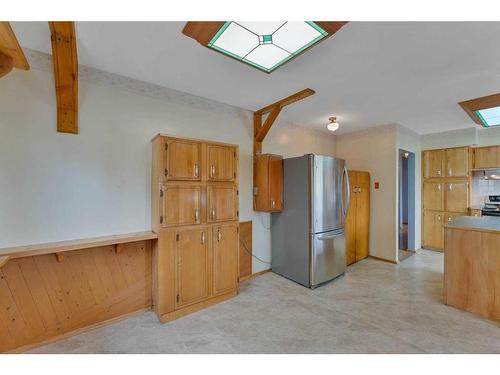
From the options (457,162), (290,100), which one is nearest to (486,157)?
(457,162)

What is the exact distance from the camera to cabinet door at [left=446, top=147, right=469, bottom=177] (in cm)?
456

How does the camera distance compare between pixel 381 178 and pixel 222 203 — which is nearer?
pixel 222 203

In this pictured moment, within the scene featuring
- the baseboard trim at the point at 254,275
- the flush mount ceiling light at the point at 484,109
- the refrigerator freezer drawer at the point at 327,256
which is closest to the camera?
the flush mount ceiling light at the point at 484,109

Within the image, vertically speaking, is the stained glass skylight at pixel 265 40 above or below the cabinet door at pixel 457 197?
above

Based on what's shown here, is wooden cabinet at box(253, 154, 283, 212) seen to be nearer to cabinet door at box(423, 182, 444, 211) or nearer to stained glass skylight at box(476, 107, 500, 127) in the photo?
stained glass skylight at box(476, 107, 500, 127)

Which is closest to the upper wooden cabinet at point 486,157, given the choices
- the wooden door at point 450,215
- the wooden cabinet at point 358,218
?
the wooden door at point 450,215

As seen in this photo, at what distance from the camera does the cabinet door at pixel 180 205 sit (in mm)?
2363

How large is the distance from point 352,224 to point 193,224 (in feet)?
9.60

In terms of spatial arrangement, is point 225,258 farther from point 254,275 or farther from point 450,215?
point 450,215

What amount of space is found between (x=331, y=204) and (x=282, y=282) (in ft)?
4.33

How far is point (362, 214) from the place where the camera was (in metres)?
4.36

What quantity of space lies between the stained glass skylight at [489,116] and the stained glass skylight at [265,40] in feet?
10.8

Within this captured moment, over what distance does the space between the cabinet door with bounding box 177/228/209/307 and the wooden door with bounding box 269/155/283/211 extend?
120 cm

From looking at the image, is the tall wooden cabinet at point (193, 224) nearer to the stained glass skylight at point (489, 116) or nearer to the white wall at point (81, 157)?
the white wall at point (81, 157)
